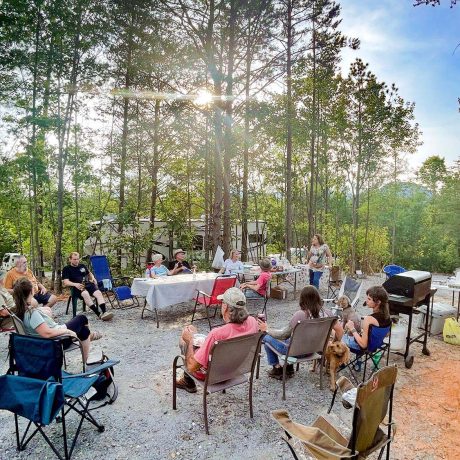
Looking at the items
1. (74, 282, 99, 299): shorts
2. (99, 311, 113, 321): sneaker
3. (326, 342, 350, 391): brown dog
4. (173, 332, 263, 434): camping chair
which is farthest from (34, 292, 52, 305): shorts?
(326, 342, 350, 391): brown dog

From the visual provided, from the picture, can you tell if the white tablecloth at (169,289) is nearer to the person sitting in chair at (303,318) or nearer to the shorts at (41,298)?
→ the shorts at (41,298)

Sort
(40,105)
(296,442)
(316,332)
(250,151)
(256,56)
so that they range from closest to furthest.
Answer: (296,442) → (316,332) → (40,105) → (256,56) → (250,151)

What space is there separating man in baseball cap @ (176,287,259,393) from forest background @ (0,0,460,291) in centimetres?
569

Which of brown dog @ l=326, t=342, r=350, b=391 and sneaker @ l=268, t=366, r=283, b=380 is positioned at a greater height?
brown dog @ l=326, t=342, r=350, b=391

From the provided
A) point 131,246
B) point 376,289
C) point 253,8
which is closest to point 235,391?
point 376,289

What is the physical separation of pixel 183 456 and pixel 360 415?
138 cm

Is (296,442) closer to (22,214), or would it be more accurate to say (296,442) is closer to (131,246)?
(131,246)

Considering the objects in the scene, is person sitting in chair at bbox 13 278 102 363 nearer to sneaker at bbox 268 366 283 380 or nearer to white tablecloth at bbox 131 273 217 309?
sneaker at bbox 268 366 283 380

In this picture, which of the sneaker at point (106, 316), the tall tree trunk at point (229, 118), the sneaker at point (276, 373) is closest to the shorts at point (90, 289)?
the sneaker at point (106, 316)

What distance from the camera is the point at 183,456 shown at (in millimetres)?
2521

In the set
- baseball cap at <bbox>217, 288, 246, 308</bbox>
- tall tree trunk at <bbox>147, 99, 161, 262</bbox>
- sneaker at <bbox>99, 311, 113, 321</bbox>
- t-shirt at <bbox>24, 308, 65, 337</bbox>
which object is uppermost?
tall tree trunk at <bbox>147, 99, 161, 262</bbox>

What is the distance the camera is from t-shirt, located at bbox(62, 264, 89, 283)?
19.1 feet

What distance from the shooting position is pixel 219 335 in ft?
9.64

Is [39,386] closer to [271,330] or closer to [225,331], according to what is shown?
[225,331]
